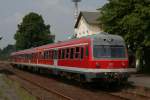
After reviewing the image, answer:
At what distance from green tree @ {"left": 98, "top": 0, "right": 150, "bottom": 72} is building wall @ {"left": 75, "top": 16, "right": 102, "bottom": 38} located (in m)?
27.9

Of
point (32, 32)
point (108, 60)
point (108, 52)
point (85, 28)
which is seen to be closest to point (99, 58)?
point (108, 60)

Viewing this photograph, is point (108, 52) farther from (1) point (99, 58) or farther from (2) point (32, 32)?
(2) point (32, 32)

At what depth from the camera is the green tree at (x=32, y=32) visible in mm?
89938

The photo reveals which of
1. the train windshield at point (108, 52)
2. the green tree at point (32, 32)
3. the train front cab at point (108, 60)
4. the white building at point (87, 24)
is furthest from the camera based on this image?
the green tree at point (32, 32)

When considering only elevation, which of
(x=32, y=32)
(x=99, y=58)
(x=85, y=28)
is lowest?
(x=99, y=58)

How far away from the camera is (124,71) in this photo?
20.8 m

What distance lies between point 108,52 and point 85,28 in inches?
1720

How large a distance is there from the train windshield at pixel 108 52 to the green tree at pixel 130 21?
818cm

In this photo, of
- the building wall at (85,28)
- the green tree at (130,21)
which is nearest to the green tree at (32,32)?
the building wall at (85,28)

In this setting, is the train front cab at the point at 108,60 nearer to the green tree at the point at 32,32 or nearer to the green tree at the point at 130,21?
the green tree at the point at 130,21

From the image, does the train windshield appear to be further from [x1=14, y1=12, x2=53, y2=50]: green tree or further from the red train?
[x1=14, y1=12, x2=53, y2=50]: green tree

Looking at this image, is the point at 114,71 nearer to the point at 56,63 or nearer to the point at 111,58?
the point at 111,58

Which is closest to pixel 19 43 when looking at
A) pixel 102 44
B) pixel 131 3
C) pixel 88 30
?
pixel 88 30

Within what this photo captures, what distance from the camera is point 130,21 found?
30016mm
